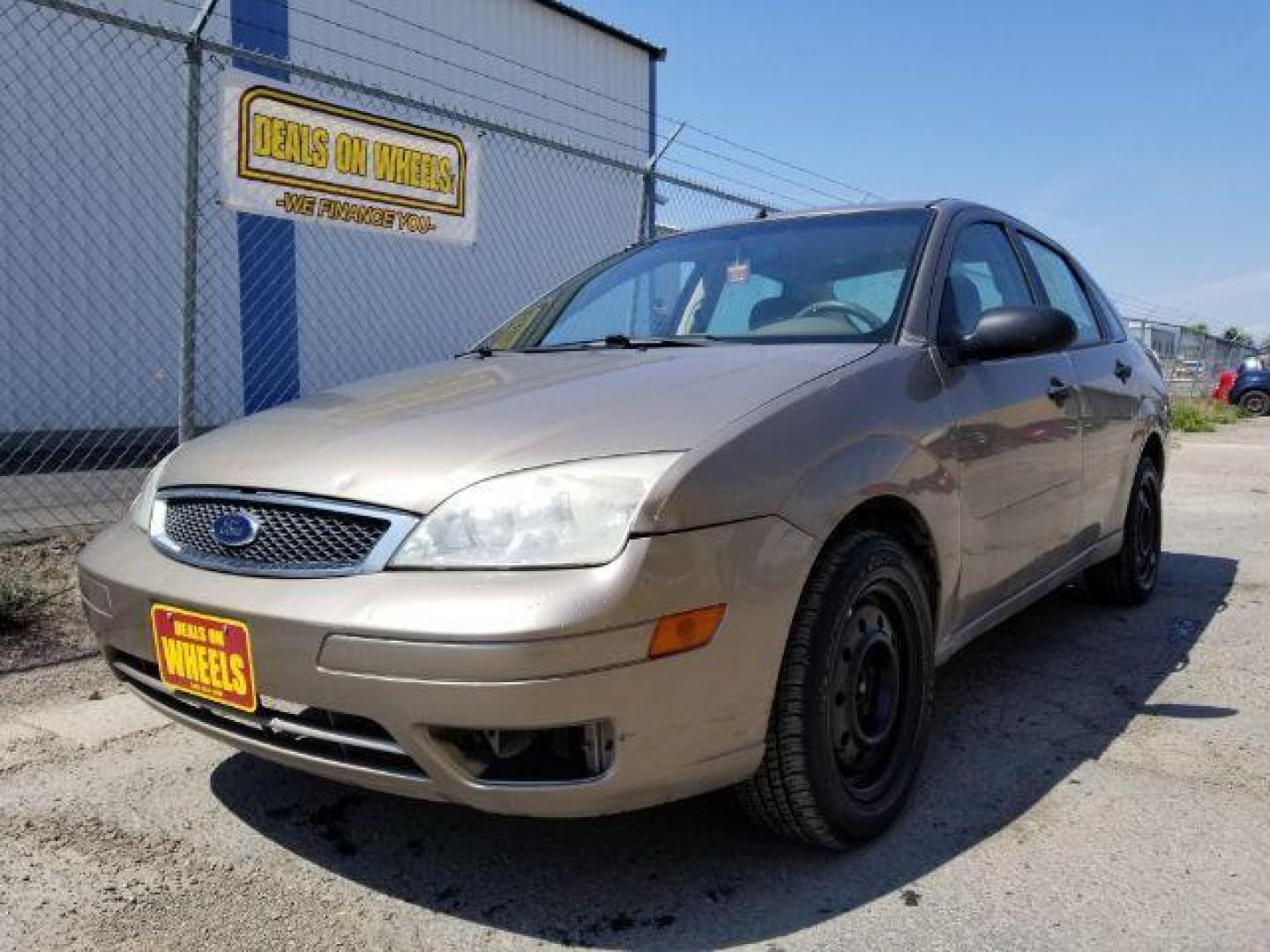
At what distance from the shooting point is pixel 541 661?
69.1 inches

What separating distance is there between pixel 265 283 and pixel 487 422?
8.48 meters

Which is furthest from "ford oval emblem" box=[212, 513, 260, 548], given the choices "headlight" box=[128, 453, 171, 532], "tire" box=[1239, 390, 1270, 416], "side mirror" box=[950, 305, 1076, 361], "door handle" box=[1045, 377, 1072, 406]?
"tire" box=[1239, 390, 1270, 416]

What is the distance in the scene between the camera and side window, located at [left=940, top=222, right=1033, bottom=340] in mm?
2891

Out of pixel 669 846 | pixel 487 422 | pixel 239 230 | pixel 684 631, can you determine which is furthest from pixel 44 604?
pixel 239 230

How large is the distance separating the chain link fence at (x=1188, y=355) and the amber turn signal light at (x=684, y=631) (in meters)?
17.6

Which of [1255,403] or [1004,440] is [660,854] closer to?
[1004,440]

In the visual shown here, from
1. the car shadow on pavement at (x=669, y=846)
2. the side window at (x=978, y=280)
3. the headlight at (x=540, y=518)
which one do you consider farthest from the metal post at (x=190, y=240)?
the side window at (x=978, y=280)

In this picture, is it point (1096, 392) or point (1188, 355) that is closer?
point (1096, 392)

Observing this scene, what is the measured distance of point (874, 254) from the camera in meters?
2.97

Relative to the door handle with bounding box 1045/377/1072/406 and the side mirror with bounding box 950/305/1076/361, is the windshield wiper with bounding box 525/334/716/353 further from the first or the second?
the door handle with bounding box 1045/377/1072/406

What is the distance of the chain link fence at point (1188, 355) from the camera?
19547 millimetres

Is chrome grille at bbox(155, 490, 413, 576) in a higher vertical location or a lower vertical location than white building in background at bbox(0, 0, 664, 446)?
lower

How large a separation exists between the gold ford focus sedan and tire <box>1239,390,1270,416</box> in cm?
2192

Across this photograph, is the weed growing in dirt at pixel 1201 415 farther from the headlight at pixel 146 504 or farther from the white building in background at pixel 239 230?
the headlight at pixel 146 504
